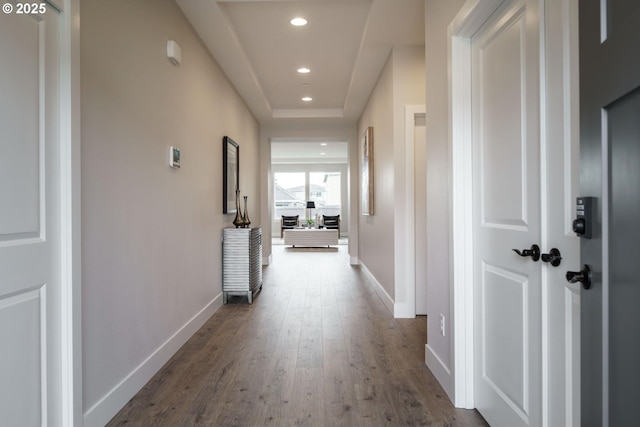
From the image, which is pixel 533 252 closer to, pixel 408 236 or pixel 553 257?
pixel 553 257

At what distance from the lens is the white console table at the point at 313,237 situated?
416 inches

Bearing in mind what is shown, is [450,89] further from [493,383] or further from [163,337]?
[163,337]

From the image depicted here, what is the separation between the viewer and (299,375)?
8.25ft

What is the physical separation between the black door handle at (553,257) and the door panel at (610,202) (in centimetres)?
47

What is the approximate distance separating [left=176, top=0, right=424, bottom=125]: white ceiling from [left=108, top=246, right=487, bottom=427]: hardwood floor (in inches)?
103

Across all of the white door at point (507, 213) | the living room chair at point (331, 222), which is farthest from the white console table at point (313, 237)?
the white door at point (507, 213)

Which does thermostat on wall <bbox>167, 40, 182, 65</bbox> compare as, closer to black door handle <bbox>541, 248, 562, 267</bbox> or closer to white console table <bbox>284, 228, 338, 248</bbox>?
black door handle <bbox>541, 248, 562, 267</bbox>

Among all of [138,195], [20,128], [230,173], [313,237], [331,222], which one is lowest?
[313,237]

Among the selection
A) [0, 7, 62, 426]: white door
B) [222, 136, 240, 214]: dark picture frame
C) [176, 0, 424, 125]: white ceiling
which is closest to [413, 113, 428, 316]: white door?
[176, 0, 424, 125]: white ceiling

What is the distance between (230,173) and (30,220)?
336 centimetres

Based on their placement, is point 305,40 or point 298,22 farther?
point 305,40

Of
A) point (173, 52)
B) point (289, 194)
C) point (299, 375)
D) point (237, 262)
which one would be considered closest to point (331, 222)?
point (289, 194)

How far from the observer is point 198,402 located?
217 cm

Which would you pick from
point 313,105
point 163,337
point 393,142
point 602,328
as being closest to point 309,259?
point 313,105
